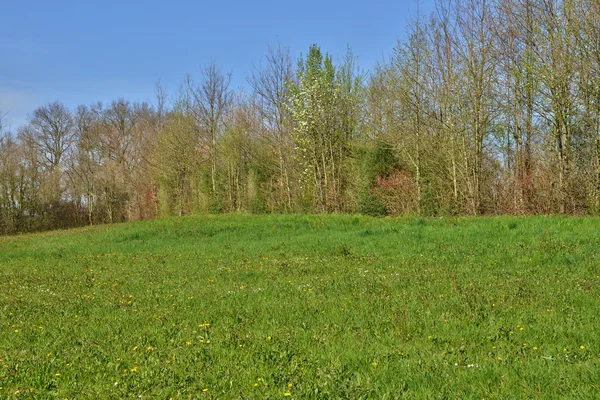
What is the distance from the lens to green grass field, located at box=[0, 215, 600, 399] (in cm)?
426

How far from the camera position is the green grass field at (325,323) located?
426 cm

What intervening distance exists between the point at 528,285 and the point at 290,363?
4546 millimetres

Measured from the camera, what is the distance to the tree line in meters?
17.9

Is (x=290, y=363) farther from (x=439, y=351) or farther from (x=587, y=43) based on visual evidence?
(x=587, y=43)

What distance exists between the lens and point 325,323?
6141 millimetres

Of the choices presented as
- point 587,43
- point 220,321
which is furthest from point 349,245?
point 587,43

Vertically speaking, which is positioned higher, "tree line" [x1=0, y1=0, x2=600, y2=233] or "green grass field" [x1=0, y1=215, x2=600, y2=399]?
"tree line" [x1=0, y1=0, x2=600, y2=233]

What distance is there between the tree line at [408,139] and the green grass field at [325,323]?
6.71 meters

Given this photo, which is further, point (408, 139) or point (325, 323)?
point (408, 139)

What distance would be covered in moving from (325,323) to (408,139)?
768 inches

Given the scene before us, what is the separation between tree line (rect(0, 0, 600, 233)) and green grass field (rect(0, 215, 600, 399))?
671cm

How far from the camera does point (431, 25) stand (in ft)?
75.4

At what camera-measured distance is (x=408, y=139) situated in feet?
79.7

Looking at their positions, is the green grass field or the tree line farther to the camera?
the tree line
